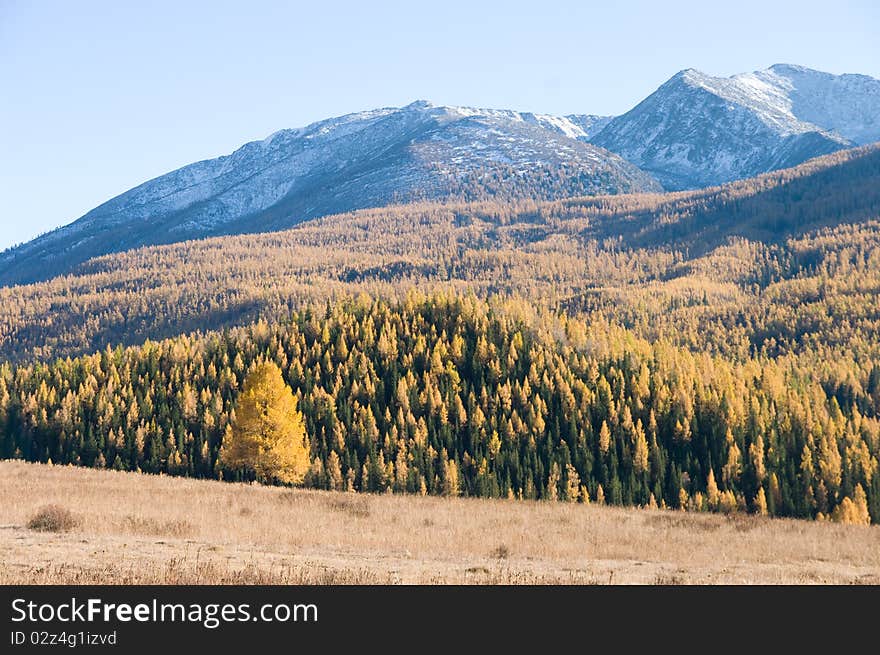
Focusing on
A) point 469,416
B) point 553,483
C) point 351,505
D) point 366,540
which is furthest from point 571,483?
point 366,540

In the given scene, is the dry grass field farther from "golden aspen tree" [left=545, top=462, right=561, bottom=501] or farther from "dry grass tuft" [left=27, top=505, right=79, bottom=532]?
"golden aspen tree" [left=545, top=462, right=561, bottom=501]

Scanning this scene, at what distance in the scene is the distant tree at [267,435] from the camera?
302ft

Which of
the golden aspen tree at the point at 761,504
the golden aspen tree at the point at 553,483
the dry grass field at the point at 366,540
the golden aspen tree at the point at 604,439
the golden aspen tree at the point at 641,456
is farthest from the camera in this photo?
the golden aspen tree at the point at 604,439

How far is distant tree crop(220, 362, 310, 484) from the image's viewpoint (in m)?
92.0

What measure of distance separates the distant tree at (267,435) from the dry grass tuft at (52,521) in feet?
157

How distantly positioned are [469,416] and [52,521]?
97.0 m

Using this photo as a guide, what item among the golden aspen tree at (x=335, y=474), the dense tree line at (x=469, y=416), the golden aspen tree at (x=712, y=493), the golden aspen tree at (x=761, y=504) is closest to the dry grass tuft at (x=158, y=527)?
the dense tree line at (x=469, y=416)

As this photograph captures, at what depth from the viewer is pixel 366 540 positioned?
153 ft

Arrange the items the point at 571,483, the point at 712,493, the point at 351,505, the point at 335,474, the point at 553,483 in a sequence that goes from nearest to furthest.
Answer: the point at 351,505, the point at 335,474, the point at 553,483, the point at 712,493, the point at 571,483

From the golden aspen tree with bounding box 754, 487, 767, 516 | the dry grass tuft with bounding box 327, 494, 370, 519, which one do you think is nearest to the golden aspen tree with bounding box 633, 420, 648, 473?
the golden aspen tree with bounding box 754, 487, 767, 516

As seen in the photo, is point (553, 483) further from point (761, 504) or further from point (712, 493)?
point (761, 504)

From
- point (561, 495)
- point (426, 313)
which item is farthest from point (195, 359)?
point (561, 495)

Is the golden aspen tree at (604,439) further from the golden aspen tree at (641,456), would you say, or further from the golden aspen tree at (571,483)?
the golden aspen tree at (571,483)
